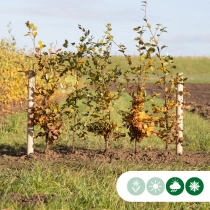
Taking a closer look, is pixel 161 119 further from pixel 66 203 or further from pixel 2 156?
pixel 66 203

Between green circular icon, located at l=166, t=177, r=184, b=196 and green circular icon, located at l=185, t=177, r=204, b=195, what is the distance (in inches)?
3.1

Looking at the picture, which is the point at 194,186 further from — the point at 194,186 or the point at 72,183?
the point at 72,183

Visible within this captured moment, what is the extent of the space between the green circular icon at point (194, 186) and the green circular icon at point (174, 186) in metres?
0.08

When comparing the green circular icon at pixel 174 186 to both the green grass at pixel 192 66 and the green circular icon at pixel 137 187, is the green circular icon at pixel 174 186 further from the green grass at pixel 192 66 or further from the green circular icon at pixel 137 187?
the green grass at pixel 192 66

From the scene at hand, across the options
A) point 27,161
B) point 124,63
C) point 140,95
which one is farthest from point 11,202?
point 124,63

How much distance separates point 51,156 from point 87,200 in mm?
3759

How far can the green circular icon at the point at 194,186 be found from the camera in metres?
5.94

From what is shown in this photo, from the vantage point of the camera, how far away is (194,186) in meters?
6.03

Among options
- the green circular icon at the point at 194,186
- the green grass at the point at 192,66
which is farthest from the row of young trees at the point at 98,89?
the green grass at the point at 192,66

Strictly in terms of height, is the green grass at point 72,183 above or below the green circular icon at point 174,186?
below

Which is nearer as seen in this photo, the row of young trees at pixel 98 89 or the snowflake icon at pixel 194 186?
the snowflake icon at pixel 194 186

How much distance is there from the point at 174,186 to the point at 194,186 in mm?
258

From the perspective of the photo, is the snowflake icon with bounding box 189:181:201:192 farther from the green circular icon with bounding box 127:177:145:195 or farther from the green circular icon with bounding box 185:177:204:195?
the green circular icon with bounding box 127:177:145:195

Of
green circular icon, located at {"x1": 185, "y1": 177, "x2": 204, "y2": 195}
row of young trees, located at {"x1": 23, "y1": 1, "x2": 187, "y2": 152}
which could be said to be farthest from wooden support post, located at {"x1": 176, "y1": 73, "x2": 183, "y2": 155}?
green circular icon, located at {"x1": 185, "y1": 177, "x2": 204, "y2": 195}
